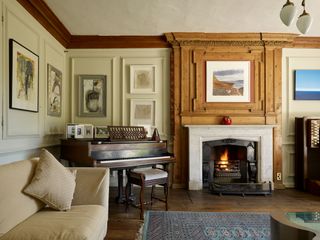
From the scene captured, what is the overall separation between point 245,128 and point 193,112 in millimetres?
923

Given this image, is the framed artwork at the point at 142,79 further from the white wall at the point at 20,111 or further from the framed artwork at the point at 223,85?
the white wall at the point at 20,111

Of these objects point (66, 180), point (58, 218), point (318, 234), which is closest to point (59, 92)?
point (66, 180)

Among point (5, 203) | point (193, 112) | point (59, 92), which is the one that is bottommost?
point (5, 203)

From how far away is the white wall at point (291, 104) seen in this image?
16.1 ft

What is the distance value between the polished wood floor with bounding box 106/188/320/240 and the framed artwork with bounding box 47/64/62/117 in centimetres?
161

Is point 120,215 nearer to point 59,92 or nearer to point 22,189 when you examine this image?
point 22,189

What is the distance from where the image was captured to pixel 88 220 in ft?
6.50

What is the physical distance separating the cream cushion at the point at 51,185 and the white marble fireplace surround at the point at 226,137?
2.71 metres

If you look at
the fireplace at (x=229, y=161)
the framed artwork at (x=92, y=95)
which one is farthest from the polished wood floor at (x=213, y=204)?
the framed artwork at (x=92, y=95)

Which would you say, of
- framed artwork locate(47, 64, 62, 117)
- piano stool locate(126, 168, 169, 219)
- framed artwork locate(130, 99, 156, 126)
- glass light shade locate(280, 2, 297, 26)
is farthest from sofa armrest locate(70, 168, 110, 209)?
framed artwork locate(130, 99, 156, 126)

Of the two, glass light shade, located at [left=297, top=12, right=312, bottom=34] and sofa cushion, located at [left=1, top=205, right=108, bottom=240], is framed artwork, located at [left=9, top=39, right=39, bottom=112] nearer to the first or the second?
sofa cushion, located at [left=1, top=205, right=108, bottom=240]

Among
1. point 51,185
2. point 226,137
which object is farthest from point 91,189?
point 226,137

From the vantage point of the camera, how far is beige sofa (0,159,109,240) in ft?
5.69

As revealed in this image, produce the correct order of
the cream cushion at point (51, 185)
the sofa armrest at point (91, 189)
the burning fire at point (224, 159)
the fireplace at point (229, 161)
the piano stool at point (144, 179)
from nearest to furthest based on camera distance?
the cream cushion at point (51, 185)
the sofa armrest at point (91, 189)
the piano stool at point (144, 179)
the fireplace at point (229, 161)
the burning fire at point (224, 159)
